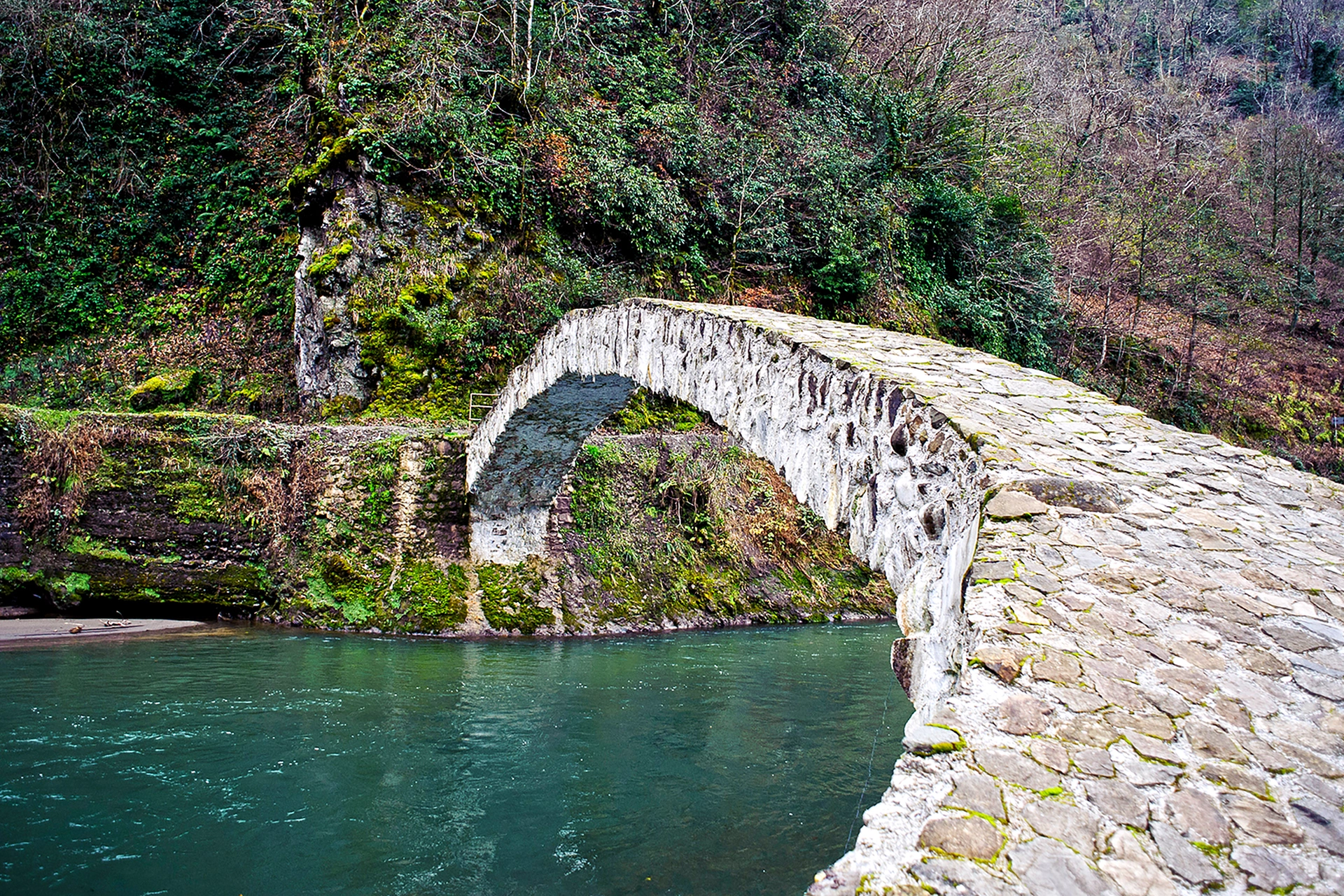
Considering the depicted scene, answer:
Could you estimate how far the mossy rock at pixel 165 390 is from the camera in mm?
11781

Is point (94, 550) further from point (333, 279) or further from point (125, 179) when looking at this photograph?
point (125, 179)

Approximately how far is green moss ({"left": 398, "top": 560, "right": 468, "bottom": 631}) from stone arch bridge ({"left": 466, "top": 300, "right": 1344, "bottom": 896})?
22.6 feet

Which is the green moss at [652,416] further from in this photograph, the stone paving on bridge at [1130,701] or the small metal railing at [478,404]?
the stone paving on bridge at [1130,701]

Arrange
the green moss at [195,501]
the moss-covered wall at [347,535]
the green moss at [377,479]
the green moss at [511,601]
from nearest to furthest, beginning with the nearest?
the moss-covered wall at [347,535]
the green moss at [195,501]
the green moss at [377,479]
the green moss at [511,601]

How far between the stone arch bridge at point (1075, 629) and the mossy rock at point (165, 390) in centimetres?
1166

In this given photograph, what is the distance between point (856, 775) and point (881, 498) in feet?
10.0

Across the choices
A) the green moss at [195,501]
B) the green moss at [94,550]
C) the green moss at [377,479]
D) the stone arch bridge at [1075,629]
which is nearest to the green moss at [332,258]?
the green moss at [377,479]

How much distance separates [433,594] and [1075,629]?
903cm

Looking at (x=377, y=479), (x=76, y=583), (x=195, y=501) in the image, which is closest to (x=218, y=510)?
(x=195, y=501)

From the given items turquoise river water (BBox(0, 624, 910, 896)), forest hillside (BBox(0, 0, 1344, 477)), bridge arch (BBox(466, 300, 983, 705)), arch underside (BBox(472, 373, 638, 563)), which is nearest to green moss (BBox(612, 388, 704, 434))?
forest hillside (BBox(0, 0, 1344, 477))

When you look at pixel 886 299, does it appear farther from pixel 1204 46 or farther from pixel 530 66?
pixel 1204 46

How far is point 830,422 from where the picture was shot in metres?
3.54

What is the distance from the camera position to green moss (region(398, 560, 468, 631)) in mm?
9516

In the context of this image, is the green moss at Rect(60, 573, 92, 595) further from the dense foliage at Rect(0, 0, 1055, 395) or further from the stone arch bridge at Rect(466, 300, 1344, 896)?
the stone arch bridge at Rect(466, 300, 1344, 896)
